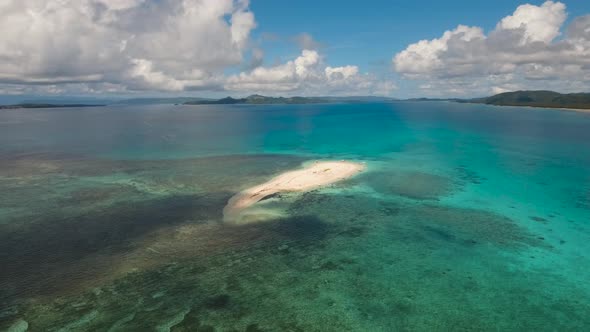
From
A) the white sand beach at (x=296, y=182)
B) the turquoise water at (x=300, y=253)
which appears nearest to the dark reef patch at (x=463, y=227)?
the turquoise water at (x=300, y=253)

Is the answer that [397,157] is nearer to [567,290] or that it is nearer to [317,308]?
[567,290]

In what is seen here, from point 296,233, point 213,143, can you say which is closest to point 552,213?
point 296,233

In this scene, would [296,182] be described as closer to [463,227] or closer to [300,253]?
[300,253]

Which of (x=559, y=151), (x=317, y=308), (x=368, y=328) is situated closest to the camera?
(x=368, y=328)

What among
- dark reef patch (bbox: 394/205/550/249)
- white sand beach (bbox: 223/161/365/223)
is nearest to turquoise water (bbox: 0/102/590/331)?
dark reef patch (bbox: 394/205/550/249)

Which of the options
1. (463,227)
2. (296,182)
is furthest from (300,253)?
(296,182)

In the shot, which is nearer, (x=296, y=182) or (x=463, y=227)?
(x=463, y=227)

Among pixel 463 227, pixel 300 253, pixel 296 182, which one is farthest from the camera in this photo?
pixel 296 182

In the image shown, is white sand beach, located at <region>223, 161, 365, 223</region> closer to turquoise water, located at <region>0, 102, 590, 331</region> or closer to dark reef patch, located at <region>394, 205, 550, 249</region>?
turquoise water, located at <region>0, 102, 590, 331</region>
